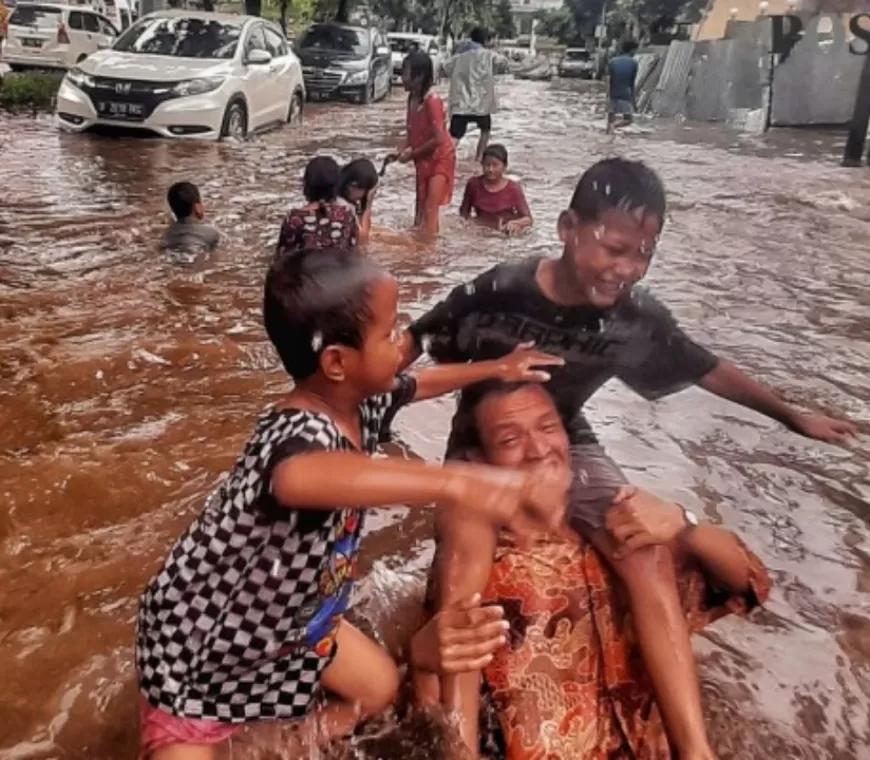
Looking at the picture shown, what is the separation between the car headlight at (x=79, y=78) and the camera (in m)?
13.7

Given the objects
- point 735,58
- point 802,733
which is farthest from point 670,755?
point 735,58

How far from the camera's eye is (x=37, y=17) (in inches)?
862

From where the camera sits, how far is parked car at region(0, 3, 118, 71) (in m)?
21.8

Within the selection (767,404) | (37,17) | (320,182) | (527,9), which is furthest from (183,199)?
(527,9)

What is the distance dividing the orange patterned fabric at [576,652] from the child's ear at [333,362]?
32.4 inches

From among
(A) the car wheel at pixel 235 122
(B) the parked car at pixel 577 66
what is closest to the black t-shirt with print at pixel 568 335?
(A) the car wheel at pixel 235 122

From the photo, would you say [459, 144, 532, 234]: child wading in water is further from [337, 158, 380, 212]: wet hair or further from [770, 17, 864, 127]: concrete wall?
[770, 17, 864, 127]: concrete wall

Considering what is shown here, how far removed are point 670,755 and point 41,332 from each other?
4598mm

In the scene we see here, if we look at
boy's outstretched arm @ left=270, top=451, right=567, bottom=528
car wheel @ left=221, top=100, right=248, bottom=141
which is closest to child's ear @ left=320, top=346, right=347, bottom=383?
boy's outstretched arm @ left=270, top=451, right=567, bottom=528

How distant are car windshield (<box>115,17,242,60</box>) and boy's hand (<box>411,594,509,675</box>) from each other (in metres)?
13.3

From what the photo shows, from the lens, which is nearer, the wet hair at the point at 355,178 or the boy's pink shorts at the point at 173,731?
the boy's pink shorts at the point at 173,731

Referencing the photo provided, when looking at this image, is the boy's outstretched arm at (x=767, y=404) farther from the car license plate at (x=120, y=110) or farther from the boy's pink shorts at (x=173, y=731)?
the car license plate at (x=120, y=110)

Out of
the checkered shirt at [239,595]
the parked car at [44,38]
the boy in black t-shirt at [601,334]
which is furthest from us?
the parked car at [44,38]

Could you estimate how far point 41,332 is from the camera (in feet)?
19.8
